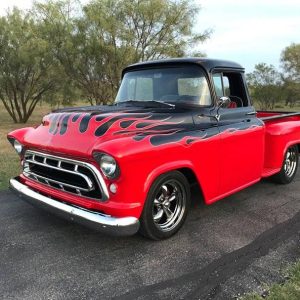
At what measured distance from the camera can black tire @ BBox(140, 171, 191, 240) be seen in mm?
3668

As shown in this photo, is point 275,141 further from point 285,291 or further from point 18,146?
point 18,146

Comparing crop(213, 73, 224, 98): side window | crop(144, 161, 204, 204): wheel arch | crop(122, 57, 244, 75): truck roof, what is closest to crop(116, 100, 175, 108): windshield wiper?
crop(122, 57, 244, 75): truck roof

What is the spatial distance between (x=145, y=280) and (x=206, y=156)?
150 cm

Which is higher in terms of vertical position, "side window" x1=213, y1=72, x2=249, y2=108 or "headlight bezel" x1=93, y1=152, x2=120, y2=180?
"side window" x1=213, y1=72, x2=249, y2=108

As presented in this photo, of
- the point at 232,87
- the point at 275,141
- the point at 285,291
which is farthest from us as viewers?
the point at 275,141

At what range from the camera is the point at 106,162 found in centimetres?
337

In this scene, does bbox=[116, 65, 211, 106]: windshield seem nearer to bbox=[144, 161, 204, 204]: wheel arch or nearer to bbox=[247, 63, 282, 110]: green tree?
bbox=[144, 161, 204, 204]: wheel arch

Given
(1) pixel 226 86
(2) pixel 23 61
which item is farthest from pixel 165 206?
(2) pixel 23 61

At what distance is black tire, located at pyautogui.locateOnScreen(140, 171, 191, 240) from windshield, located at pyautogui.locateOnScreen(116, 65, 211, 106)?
1043 millimetres

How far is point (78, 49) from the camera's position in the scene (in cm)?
1966

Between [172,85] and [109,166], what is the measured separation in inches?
65.0

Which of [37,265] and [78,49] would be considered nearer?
[37,265]

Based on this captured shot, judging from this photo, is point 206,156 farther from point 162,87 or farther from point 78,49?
point 78,49

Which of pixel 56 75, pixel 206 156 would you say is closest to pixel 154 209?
pixel 206 156
